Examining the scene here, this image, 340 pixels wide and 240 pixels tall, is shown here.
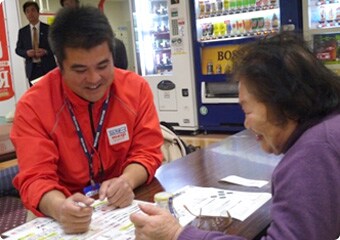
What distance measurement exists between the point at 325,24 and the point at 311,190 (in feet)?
13.9

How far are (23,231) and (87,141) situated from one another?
43 cm

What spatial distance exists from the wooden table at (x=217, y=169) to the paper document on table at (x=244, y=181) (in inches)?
0.9

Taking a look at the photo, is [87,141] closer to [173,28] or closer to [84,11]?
[84,11]

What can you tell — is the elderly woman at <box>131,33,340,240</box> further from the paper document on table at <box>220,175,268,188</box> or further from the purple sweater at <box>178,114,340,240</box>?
the paper document on table at <box>220,175,268,188</box>

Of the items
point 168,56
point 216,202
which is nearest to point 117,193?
point 216,202

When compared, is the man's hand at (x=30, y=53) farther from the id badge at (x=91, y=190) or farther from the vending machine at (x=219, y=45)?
the id badge at (x=91, y=190)

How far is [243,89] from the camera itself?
93 centimetres

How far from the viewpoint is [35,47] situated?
505cm

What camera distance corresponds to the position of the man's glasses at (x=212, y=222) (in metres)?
1.08

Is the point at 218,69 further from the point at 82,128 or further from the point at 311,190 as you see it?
the point at 311,190

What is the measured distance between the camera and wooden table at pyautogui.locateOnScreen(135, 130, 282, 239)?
1399 mm

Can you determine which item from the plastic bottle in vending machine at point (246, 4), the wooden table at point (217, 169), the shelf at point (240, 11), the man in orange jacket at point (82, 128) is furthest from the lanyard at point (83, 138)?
the plastic bottle in vending machine at point (246, 4)

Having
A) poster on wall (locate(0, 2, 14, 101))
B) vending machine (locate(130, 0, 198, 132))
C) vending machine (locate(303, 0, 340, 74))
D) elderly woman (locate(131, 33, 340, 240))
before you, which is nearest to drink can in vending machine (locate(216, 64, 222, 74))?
vending machine (locate(130, 0, 198, 132))

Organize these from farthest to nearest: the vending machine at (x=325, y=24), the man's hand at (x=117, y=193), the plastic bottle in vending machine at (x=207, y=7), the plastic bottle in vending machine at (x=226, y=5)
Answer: the plastic bottle in vending machine at (x=207, y=7), the plastic bottle in vending machine at (x=226, y=5), the vending machine at (x=325, y=24), the man's hand at (x=117, y=193)
